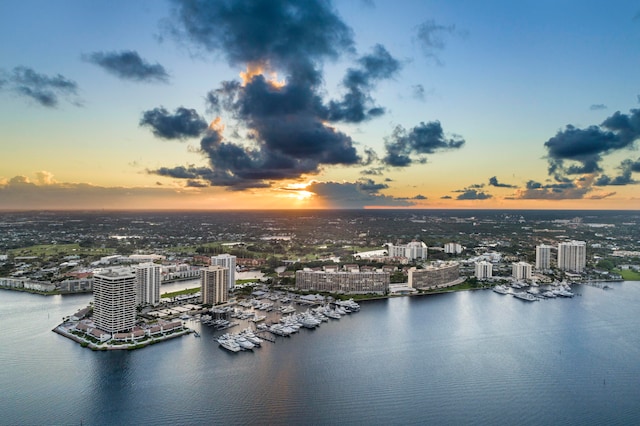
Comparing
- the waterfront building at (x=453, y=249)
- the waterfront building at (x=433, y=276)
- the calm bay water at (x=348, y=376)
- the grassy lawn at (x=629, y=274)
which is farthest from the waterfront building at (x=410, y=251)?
the calm bay water at (x=348, y=376)

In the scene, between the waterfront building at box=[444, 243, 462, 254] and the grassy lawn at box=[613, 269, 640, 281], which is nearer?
the grassy lawn at box=[613, 269, 640, 281]

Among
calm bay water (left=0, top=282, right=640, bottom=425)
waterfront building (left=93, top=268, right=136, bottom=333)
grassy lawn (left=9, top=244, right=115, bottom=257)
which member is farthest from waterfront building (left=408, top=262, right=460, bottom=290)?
grassy lawn (left=9, top=244, right=115, bottom=257)

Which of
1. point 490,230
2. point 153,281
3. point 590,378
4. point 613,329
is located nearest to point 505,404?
point 590,378

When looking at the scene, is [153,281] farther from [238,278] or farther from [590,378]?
[590,378]

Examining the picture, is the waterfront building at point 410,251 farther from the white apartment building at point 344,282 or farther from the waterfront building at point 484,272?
the white apartment building at point 344,282

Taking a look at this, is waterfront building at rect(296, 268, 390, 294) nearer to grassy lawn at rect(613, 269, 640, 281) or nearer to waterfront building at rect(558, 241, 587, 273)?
waterfront building at rect(558, 241, 587, 273)

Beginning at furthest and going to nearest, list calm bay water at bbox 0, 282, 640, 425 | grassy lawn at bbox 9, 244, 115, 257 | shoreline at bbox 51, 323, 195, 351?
1. grassy lawn at bbox 9, 244, 115, 257
2. shoreline at bbox 51, 323, 195, 351
3. calm bay water at bbox 0, 282, 640, 425
